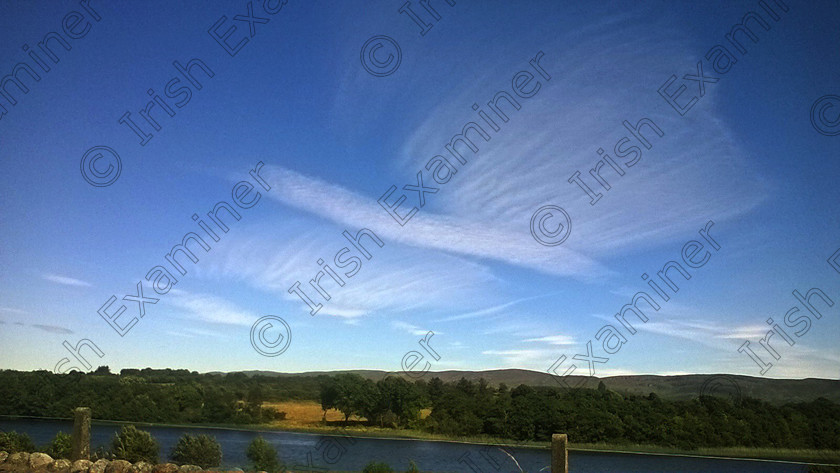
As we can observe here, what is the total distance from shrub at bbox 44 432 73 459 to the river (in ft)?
54.5

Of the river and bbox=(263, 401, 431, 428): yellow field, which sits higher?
bbox=(263, 401, 431, 428): yellow field

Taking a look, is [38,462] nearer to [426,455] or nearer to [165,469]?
[165,469]

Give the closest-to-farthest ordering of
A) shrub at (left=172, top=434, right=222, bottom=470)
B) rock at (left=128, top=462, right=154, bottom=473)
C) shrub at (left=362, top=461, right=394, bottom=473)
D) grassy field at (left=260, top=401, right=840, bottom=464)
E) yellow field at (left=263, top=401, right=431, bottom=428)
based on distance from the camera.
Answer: rock at (left=128, top=462, right=154, bottom=473)
shrub at (left=172, top=434, right=222, bottom=470)
shrub at (left=362, top=461, right=394, bottom=473)
grassy field at (left=260, top=401, right=840, bottom=464)
yellow field at (left=263, top=401, right=431, bottom=428)

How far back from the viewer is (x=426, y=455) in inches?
1524

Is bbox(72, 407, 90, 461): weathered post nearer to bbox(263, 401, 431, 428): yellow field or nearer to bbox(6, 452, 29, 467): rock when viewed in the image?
bbox(6, 452, 29, 467): rock

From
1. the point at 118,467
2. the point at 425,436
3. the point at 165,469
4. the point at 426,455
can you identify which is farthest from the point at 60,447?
the point at 425,436

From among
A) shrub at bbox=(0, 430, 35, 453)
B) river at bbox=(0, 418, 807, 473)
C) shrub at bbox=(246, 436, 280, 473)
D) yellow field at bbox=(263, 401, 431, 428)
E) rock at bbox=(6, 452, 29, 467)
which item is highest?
yellow field at bbox=(263, 401, 431, 428)

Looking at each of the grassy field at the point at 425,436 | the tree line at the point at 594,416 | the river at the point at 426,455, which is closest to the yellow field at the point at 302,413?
the grassy field at the point at 425,436

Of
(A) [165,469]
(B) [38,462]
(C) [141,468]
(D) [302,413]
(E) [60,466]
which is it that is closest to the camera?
(C) [141,468]

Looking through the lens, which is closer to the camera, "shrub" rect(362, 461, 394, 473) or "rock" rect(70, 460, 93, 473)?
"rock" rect(70, 460, 93, 473)

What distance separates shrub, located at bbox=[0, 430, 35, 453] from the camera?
1388 cm

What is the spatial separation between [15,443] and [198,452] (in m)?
4.19

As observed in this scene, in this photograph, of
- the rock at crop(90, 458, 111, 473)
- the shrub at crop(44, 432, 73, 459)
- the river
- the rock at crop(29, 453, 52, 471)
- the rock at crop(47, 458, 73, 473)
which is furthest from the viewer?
the river

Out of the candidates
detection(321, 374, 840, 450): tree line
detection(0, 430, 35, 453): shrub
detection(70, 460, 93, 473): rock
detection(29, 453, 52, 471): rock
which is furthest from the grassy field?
detection(29, 453, 52, 471): rock
